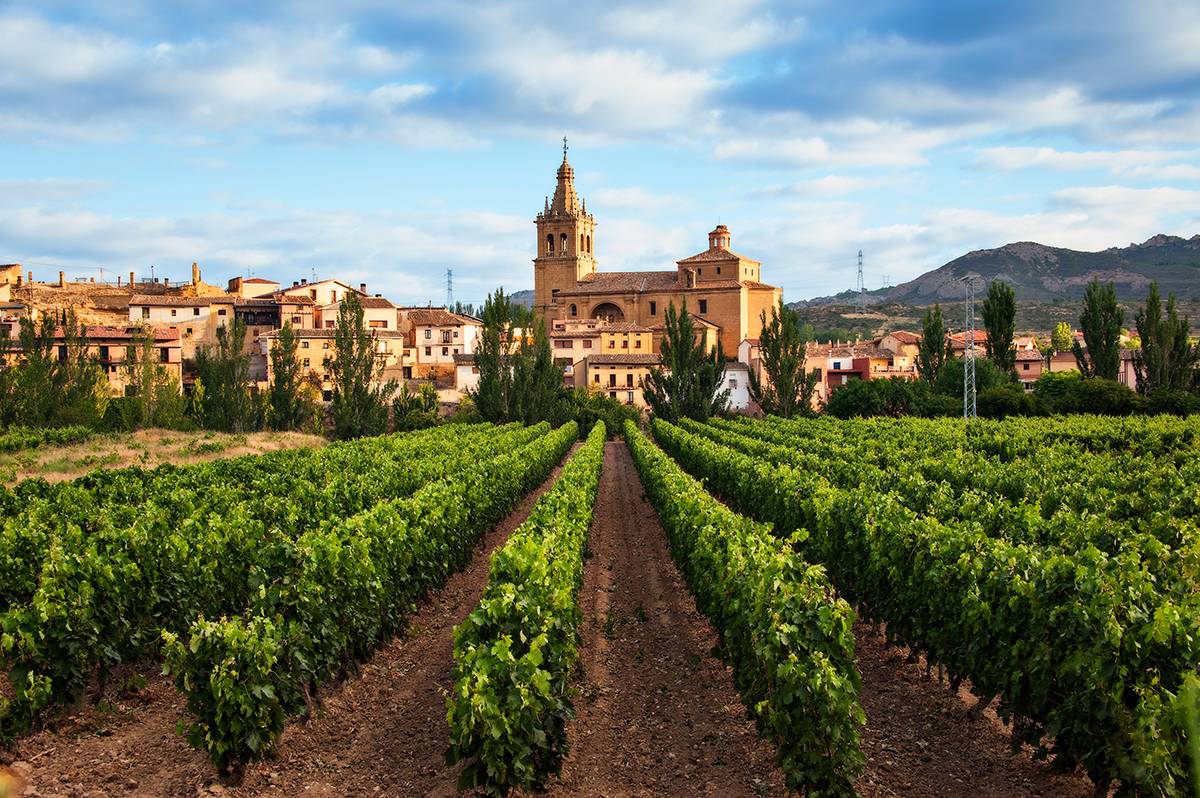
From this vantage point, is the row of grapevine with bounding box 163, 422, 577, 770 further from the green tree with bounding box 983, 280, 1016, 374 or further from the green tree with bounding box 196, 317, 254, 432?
the green tree with bounding box 983, 280, 1016, 374

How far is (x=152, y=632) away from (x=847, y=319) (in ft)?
641

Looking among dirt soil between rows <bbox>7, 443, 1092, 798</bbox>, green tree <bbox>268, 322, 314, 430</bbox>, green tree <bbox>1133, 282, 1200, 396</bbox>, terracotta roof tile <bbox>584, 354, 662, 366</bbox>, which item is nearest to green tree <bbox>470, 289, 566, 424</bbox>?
green tree <bbox>268, 322, 314, 430</bbox>

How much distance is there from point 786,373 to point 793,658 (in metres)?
59.8

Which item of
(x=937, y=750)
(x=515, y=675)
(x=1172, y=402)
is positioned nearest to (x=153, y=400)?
(x=515, y=675)

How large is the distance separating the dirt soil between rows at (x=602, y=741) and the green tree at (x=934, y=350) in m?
61.3

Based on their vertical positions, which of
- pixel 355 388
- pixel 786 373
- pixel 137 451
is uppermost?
pixel 786 373

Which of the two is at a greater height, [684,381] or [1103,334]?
[1103,334]

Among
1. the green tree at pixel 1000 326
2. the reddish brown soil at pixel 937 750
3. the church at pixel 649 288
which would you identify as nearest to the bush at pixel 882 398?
the green tree at pixel 1000 326

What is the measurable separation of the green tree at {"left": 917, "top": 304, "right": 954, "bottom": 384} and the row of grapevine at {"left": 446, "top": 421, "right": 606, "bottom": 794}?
213ft

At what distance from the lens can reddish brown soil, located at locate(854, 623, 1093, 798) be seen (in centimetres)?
887

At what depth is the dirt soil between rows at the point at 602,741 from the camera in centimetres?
898

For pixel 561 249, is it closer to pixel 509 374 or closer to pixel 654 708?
pixel 509 374

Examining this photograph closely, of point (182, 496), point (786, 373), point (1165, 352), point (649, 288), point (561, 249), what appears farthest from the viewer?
point (561, 249)

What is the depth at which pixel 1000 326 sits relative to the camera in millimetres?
71250
